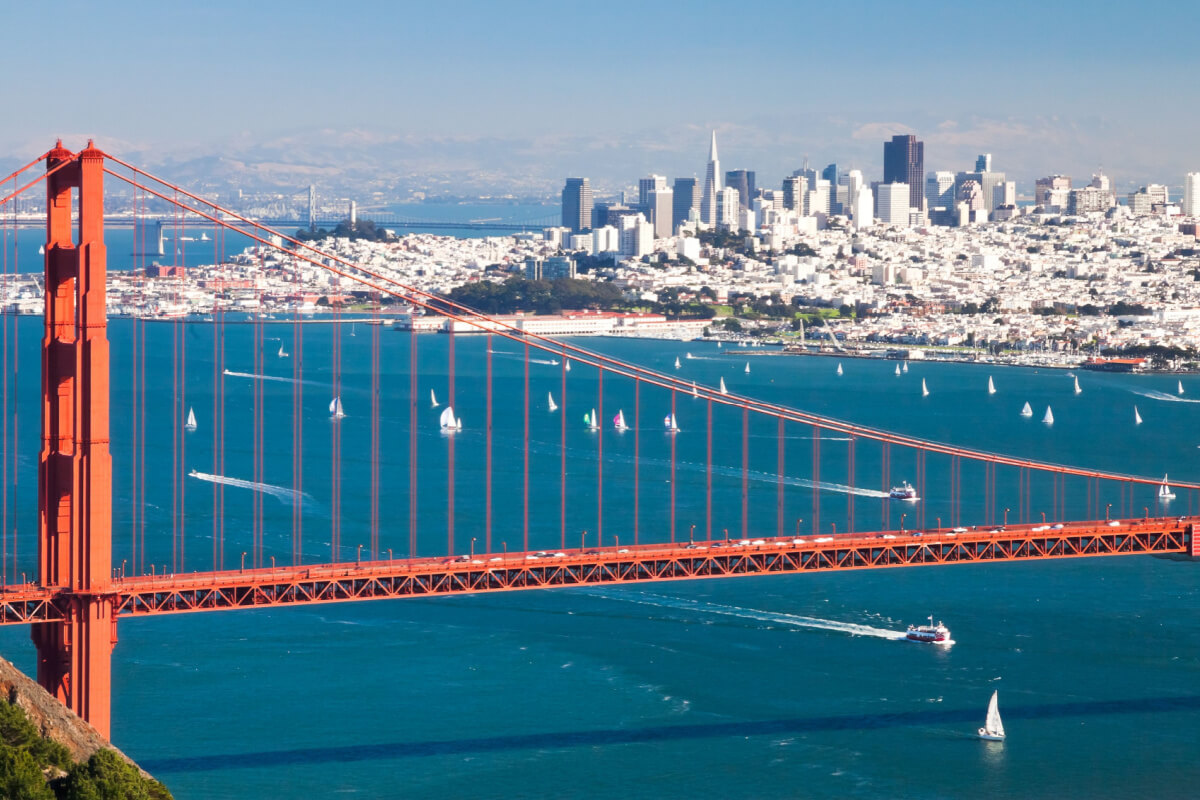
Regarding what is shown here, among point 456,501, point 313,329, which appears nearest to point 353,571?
point 456,501

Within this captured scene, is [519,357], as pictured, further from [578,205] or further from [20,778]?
[578,205]

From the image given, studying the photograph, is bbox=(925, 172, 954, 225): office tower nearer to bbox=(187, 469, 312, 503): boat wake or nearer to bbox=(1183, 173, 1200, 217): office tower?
bbox=(1183, 173, 1200, 217): office tower

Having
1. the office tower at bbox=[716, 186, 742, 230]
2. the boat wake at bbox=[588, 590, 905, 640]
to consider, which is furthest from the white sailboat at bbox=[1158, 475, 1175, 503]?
the office tower at bbox=[716, 186, 742, 230]

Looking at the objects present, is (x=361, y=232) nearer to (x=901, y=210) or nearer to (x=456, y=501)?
(x=901, y=210)

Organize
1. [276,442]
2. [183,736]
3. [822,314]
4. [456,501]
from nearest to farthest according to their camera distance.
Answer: [183,736] < [456,501] < [276,442] < [822,314]

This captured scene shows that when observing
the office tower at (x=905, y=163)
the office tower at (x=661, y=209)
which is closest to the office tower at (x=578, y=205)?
the office tower at (x=661, y=209)

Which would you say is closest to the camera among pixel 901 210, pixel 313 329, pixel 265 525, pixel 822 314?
pixel 265 525
